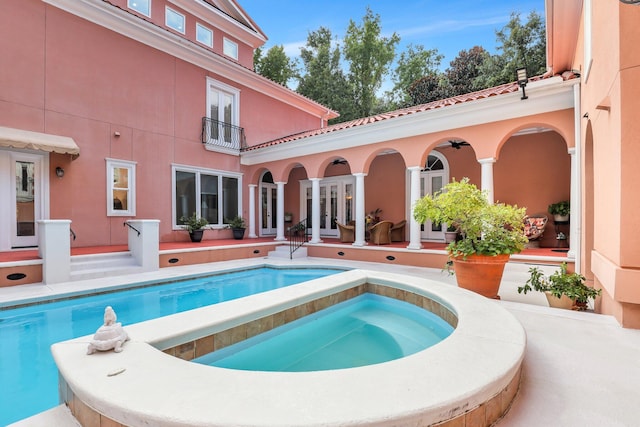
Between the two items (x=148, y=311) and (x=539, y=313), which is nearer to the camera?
(x=539, y=313)

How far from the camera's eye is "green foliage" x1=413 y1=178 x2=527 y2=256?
16.1ft

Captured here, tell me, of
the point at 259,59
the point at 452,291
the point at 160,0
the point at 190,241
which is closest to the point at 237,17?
the point at 160,0

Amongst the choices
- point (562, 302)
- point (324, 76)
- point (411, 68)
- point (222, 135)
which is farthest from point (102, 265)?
point (411, 68)

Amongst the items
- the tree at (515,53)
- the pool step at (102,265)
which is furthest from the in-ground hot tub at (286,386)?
the tree at (515,53)

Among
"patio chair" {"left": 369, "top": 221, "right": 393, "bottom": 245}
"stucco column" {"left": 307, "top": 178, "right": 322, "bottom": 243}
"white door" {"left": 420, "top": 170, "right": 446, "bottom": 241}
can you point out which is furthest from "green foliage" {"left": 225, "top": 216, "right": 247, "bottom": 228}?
"white door" {"left": 420, "top": 170, "right": 446, "bottom": 241}

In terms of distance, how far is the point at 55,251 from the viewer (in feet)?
22.2

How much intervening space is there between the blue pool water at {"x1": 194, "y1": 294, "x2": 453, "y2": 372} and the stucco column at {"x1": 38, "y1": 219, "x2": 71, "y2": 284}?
228 inches

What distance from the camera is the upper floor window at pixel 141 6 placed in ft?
36.0

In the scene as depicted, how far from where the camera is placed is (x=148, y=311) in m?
5.58

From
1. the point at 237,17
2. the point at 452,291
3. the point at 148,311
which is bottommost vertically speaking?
the point at 148,311

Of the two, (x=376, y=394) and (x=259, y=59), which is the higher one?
(x=259, y=59)

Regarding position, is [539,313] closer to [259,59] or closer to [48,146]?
[48,146]

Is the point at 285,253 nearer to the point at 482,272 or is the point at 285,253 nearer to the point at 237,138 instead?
the point at 237,138

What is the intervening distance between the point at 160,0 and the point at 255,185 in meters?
7.45
